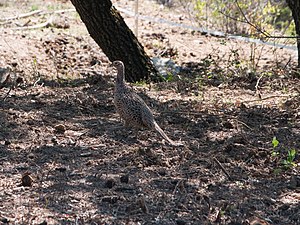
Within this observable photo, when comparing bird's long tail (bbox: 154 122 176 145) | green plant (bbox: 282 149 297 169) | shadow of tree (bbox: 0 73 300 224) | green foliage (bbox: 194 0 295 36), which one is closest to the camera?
shadow of tree (bbox: 0 73 300 224)

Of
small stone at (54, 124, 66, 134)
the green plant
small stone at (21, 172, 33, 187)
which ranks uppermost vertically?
the green plant

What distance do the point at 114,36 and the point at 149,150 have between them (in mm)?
3484

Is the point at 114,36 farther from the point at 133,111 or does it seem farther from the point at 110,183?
the point at 110,183

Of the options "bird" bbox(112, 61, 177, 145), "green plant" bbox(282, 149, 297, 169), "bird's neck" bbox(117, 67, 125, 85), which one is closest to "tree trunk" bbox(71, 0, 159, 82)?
"bird's neck" bbox(117, 67, 125, 85)

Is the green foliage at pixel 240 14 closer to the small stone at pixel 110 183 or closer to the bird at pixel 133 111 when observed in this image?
the bird at pixel 133 111

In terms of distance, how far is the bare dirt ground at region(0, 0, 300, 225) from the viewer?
473cm

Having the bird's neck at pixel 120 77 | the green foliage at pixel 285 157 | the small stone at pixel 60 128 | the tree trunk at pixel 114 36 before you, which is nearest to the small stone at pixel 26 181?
the small stone at pixel 60 128

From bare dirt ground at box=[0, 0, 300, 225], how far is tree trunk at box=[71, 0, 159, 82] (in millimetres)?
407

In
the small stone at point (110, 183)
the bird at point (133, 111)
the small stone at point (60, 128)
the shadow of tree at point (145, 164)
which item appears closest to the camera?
the shadow of tree at point (145, 164)

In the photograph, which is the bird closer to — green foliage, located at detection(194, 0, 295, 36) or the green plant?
the green plant

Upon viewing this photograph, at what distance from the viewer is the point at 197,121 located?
23.0 ft

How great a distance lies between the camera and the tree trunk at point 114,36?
8805 millimetres

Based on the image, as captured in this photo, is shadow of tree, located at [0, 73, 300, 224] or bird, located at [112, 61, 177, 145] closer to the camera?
shadow of tree, located at [0, 73, 300, 224]

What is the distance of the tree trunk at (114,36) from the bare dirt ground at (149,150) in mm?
407
